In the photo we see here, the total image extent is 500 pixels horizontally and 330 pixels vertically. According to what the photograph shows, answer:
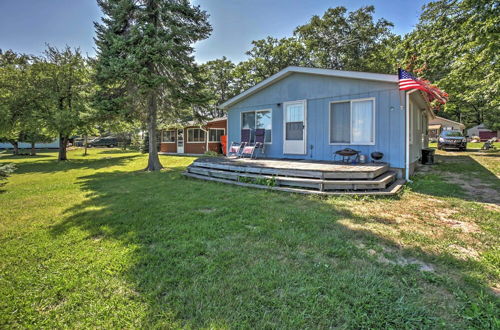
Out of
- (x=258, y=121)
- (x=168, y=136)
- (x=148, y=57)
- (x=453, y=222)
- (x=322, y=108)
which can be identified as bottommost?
(x=453, y=222)

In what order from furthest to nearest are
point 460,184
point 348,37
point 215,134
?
point 348,37, point 215,134, point 460,184

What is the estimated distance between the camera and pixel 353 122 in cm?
730

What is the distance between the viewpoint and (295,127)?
848 cm

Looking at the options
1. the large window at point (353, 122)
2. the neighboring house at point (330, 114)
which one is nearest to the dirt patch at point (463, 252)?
the neighboring house at point (330, 114)

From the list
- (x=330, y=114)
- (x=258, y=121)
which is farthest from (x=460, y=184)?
(x=258, y=121)

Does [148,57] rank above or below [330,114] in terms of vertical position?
above

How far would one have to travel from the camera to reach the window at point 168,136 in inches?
822

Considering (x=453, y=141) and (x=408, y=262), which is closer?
(x=408, y=262)

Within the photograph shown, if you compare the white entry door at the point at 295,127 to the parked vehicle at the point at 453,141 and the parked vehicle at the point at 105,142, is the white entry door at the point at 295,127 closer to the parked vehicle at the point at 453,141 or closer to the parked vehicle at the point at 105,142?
the parked vehicle at the point at 453,141

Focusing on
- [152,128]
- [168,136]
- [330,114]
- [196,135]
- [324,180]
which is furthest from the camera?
[168,136]

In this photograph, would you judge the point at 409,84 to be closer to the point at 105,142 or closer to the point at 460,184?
the point at 460,184

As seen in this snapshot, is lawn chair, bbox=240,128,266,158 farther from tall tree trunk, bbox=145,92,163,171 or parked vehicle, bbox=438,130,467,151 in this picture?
parked vehicle, bbox=438,130,467,151

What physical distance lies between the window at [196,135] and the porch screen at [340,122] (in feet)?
39.9

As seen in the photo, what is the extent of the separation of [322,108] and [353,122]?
1084mm
